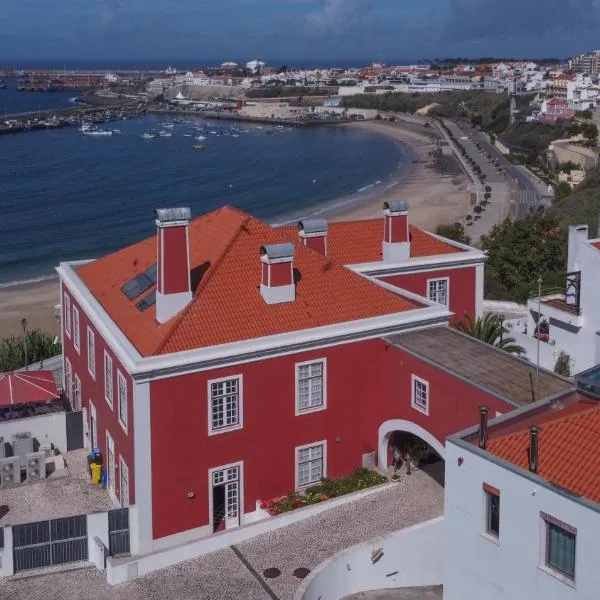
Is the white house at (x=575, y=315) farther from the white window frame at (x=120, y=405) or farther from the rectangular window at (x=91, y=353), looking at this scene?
the rectangular window at (x=91, y=353)

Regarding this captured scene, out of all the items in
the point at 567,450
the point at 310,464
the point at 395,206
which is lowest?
the point at 310,464

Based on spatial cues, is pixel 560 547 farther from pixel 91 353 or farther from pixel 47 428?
pixel 47 428

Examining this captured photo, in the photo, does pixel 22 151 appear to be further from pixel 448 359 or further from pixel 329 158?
pixel 448 359

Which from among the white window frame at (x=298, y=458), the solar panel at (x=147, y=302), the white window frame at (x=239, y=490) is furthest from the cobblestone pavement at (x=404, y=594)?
the solar panel at (x=147, y=302)

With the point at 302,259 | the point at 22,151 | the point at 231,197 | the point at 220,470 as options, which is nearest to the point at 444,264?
the point at 302,259

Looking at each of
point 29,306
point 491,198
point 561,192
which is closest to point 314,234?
point 29,306

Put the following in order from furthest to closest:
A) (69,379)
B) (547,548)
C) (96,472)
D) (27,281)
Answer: (27,281), (69,379), (96,472), (547,548)

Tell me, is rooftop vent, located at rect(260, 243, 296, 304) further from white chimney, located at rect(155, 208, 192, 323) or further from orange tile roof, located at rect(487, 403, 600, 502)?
orange tile roof, located at rect(487, 403, 600, 502)

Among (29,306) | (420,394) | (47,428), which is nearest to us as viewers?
(420,394)
